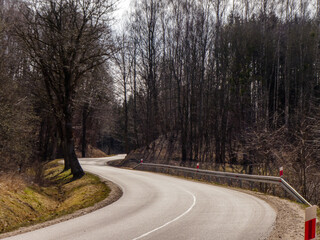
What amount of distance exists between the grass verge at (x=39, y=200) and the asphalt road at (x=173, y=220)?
1748 millimetres

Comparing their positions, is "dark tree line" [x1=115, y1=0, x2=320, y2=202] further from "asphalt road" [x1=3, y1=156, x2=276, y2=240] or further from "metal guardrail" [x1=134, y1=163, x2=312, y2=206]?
"asphalt road" [x1=3, y1=156, x2=276, y2=240]

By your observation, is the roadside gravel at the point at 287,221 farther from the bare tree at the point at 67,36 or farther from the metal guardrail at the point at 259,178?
the bare tree at the point at 67,36

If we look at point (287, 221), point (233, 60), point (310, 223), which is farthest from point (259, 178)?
point (233, 60)

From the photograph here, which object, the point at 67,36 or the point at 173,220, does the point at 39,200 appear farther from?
the point at 67,36

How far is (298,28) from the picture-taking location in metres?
36.9

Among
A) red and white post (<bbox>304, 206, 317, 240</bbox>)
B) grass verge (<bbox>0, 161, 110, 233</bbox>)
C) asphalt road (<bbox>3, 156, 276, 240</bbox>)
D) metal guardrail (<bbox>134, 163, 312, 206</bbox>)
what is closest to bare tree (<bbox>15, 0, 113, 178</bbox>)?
grass verge (<bbox>0, 161, 110, 233</bbox>)

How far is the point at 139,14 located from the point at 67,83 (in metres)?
19.1

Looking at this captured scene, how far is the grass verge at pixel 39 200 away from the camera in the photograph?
1230cm

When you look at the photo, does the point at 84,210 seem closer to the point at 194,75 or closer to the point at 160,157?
the point at 160,157

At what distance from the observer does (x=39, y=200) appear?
643 inches

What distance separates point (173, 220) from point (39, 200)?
9100 millimetres

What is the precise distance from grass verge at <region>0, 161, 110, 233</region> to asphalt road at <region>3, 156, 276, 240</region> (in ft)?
5.73

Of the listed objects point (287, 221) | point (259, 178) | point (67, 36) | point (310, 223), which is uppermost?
point (67, 36)

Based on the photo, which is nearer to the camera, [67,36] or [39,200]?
[39,200]
